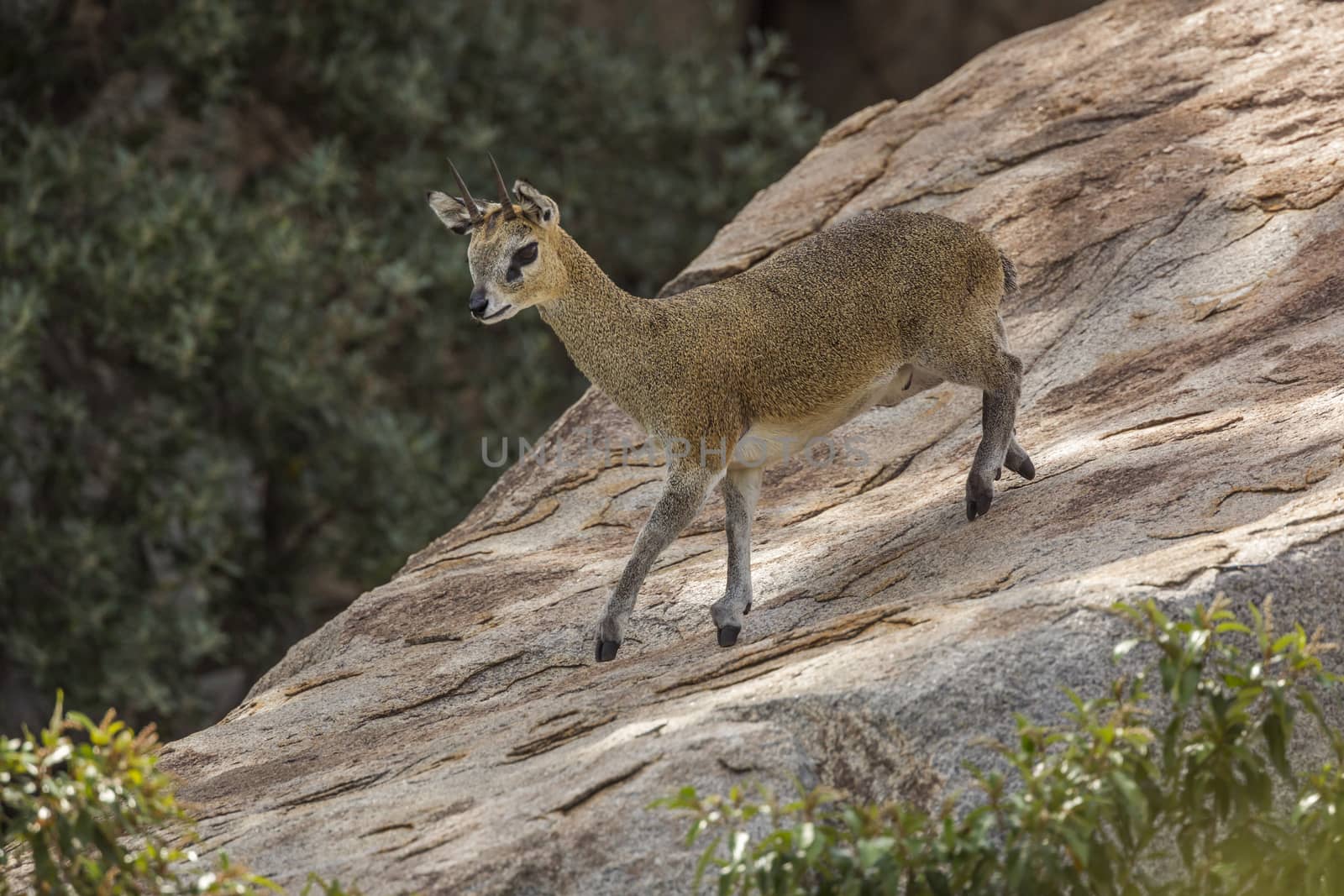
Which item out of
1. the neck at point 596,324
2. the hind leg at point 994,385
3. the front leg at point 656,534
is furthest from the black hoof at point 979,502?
the neck at point 596,324

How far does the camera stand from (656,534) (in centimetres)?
661

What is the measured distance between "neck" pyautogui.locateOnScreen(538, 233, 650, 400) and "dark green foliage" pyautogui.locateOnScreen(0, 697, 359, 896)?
99.9 inches

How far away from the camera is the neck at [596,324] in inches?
265

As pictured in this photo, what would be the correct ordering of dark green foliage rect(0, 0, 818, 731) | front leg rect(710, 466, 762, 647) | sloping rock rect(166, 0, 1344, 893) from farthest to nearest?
1. dark green foliage rect(0, 0, 818, 731)
2. front leg rect(710, 466, 762, 647)
3. sloping rock rect(166, 0, 1344, 893)

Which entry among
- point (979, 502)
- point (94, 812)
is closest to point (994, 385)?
point (979, 502)

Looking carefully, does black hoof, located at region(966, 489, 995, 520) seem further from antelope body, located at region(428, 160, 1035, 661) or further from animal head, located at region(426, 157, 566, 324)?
animal head, located at region(426, 157, 566, 324)

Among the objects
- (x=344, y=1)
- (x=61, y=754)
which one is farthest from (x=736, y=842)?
(x=344, y=1)

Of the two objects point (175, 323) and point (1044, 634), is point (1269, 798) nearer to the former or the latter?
point (1044, 634)

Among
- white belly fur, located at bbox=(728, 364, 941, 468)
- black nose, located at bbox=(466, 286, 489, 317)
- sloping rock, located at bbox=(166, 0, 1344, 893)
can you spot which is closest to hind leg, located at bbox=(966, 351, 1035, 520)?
sloping rock, located at bbox=(166, 0, 1344, 893)

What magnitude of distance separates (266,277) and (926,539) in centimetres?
710

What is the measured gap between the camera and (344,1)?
13648 millimetres

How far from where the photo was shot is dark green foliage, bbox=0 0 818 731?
1190cm

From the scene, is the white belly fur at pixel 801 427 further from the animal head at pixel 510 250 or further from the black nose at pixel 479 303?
the black nose at pixel 479 303

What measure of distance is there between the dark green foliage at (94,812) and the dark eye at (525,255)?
236 cm
